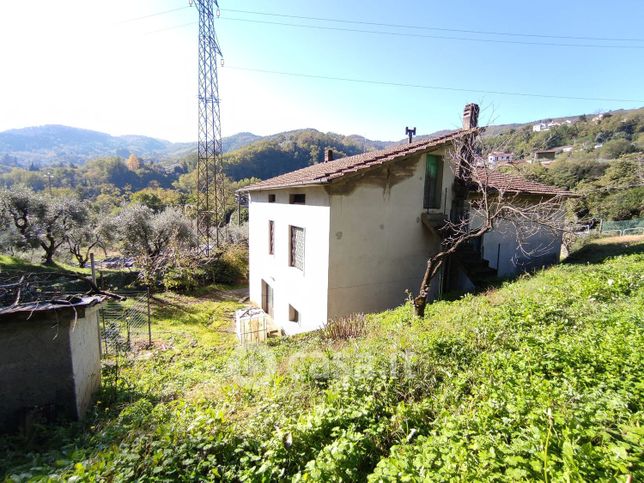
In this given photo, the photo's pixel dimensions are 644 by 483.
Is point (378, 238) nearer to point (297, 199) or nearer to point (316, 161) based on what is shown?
point (297, 199)

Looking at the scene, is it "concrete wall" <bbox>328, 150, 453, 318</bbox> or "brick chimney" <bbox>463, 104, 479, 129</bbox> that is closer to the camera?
"concrete wall" <bbox>328, 150, 453, 318</bbox>

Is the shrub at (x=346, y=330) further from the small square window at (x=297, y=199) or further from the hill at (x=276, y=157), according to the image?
the hill at (x=276, y=157)

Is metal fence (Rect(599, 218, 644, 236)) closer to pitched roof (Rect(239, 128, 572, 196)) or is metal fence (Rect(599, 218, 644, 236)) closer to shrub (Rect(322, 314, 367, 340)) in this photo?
pitched roof (Rect(239, 128, 572, 196))

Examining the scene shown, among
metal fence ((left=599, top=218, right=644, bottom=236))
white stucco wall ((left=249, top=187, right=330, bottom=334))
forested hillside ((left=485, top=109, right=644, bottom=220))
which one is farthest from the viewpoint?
metal fence ((left=599, top=218, right=644, bottom=236))

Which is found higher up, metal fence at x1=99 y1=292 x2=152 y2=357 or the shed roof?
the shed roof

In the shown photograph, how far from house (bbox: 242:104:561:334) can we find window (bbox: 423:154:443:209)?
33mm

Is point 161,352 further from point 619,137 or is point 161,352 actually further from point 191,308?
point 619,137

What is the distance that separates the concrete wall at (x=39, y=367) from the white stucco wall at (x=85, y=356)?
0.02 metres

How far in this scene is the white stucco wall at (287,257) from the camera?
A: 9.17 m

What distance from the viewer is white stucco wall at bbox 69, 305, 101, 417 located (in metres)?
4.84

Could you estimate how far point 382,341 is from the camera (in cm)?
548

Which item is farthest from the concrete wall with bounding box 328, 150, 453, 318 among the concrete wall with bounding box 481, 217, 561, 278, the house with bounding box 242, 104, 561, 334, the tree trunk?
the concrete wall with bounding box 481, 217, 561, 278

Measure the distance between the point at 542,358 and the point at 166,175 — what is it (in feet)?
364

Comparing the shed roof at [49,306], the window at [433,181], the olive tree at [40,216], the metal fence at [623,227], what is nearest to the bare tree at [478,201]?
the window at [433,181]
